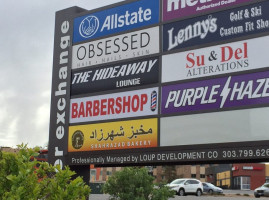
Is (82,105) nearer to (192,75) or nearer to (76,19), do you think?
(76,19)

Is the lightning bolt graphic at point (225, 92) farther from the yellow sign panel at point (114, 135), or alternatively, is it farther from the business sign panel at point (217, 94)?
the yellow sign panel at point (114, 135)

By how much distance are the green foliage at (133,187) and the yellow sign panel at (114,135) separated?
4.57 metres

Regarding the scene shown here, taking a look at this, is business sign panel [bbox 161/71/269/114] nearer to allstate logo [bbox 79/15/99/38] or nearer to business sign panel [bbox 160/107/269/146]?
business sign panel [bbox 160/107/269/146]

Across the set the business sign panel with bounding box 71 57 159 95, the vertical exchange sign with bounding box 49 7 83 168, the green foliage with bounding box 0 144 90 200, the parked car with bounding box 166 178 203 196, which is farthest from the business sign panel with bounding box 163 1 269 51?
the parked car with bounding box 166 178 203 196

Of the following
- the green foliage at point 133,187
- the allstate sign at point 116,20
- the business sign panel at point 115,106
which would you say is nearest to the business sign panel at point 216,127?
the business sign panel at point 115,106

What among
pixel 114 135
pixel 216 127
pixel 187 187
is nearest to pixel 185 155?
pixel 216 127

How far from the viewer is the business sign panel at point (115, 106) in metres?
11.8

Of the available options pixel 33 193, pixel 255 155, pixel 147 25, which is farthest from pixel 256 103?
pixel 33 193

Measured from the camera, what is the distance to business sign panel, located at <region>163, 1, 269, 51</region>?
34.2 ft

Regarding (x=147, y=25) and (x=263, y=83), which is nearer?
(x=263, y=83)

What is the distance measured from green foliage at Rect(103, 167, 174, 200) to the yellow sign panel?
4.57 m

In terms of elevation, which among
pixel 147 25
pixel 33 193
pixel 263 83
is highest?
pixel 147 25

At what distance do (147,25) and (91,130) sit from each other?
323 cm

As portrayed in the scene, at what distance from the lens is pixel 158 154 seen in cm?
1134
